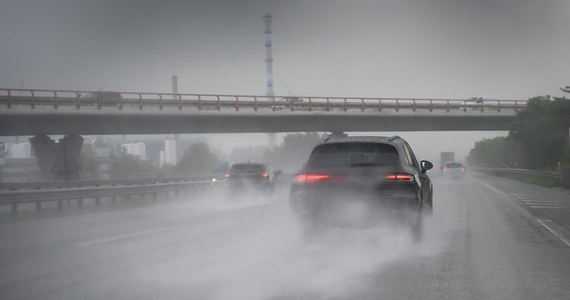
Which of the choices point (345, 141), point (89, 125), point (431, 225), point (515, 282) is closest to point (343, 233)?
point (345, 141)

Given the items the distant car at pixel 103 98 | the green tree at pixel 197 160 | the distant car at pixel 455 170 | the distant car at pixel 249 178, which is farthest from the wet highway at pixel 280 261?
the green tree at pixel 197 160

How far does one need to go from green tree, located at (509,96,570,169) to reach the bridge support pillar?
1398 inches

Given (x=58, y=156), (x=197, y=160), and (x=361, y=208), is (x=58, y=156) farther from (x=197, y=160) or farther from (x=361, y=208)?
(x=197, y=160)

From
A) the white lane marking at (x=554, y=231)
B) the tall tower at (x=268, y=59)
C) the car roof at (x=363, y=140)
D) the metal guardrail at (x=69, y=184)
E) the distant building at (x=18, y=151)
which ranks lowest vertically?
the white lane marking at (x=554, y=231)

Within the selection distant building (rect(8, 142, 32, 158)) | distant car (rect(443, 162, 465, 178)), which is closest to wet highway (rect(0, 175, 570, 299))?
distant building (rect(8, 142, 32, 158))

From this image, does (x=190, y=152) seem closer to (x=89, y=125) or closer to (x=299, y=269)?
(x=89, y=125)

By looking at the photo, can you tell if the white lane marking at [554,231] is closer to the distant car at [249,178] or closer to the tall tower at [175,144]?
the distant car at [249,178]

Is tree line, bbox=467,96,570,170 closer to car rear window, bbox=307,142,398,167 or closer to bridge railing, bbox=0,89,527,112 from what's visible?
bridge railing, bbox=0,89,527,112

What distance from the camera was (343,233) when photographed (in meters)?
12.3

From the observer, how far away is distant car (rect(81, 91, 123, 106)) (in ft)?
116

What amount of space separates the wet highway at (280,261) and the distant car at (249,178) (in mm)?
8517

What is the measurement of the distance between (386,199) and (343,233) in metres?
2.46

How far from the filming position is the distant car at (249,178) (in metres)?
24.8

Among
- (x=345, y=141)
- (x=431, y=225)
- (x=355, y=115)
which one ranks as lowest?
(x=431, y=225)
